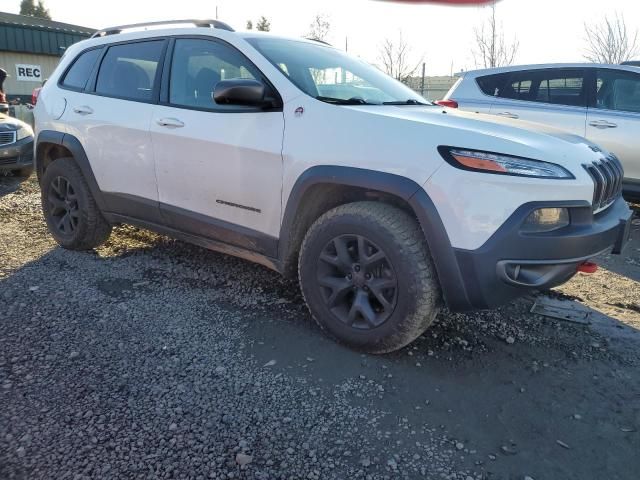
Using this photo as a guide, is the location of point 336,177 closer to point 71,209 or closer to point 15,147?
point 71,209

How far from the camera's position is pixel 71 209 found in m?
4.67

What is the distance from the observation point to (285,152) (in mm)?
3121

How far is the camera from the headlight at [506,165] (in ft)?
8.29

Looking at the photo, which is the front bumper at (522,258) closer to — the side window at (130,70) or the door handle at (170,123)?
the door handle at (170,123)

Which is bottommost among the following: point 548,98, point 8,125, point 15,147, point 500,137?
point 15,147

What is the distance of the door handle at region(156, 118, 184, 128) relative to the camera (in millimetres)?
3627

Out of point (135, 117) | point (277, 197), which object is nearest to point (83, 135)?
point (135, 117)

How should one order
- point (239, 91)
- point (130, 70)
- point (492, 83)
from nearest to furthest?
point (239, 91), point (130, 70), point (492, 83)

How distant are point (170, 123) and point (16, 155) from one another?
5.74 metres

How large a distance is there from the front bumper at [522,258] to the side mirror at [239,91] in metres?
1.46

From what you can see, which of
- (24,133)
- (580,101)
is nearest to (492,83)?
(580,101)

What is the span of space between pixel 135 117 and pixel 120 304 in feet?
4.42

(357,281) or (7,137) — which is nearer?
(357,281)

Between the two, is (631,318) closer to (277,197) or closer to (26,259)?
(277,197)
